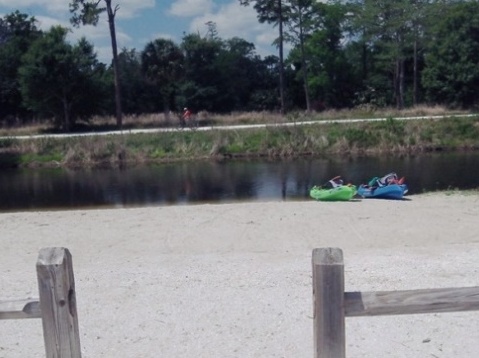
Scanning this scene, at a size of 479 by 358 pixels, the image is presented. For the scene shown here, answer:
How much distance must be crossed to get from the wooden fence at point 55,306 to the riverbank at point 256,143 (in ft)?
104

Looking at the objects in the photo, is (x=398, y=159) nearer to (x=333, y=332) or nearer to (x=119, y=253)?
(x=119, y=253)

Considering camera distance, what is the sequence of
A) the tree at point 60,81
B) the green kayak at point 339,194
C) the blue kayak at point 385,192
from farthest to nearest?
1. the tree at point 60,81
2. the blue kayak at point 385,192
3. the green kayak at point 339,194

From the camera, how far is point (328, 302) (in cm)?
355

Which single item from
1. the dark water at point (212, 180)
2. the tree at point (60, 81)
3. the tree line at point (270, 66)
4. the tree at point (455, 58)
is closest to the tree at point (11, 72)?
the tree line at point (270, 66)

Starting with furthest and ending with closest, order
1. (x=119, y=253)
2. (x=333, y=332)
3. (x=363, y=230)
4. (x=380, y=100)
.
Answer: (x=380, y=100) < (x=363, y=230) < (x=119, y=253) < (x=333, y=332)

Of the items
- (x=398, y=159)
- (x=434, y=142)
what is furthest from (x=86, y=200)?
(x=434, y=142)

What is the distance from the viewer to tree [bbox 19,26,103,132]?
1682 inches

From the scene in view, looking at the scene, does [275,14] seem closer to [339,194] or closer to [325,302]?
[339,194]

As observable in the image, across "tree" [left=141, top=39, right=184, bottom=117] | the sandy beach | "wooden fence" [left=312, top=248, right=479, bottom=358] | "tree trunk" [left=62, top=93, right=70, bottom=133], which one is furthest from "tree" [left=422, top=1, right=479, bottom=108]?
"wooden fence" [left=312, top=248, right=479, bottom=358]

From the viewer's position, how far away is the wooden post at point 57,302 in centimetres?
364

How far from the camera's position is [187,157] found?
35.6 metres

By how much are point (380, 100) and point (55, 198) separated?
33017mm

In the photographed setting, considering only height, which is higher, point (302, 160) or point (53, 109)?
point (53, 109)

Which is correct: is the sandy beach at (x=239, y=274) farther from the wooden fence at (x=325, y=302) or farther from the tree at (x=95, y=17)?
the tree at (x=95, y=17)
